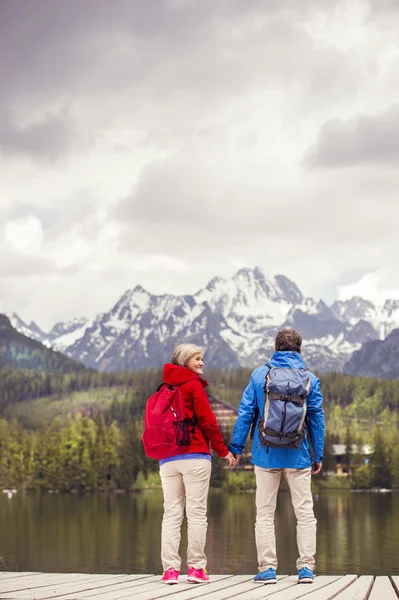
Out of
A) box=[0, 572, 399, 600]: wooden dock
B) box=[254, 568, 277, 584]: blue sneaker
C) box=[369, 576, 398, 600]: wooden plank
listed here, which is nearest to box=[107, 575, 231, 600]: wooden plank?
box=[0, 572, 399, 600]: wooden dock

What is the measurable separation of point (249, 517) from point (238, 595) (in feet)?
432

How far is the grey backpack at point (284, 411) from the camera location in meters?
15.9

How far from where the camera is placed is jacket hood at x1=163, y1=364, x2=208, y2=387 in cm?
1633

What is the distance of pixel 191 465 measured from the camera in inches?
636

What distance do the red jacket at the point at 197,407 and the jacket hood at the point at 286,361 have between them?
1282 millimetres

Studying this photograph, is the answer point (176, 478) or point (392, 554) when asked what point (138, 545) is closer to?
point (392, 554)

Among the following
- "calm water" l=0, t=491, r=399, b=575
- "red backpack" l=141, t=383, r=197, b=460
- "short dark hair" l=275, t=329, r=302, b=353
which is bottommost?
"calm water" l=0, t=491, r=399, b=575

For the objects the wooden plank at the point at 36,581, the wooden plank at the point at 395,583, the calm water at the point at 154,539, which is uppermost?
the wooden plank at the point at 395,583

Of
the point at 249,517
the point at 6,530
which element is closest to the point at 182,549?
the point at 6,530

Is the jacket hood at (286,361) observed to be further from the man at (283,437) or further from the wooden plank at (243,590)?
the wooden plank at (243,590)

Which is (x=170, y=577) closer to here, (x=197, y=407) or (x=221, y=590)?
(x=221, y=590)

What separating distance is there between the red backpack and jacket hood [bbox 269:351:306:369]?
5.63ft

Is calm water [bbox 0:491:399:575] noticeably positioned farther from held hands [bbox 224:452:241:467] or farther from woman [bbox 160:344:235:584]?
held hands [bbox 224:452:241:467]

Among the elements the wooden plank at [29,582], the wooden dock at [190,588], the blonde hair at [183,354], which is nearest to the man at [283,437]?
the wooden dock at [190,588]
